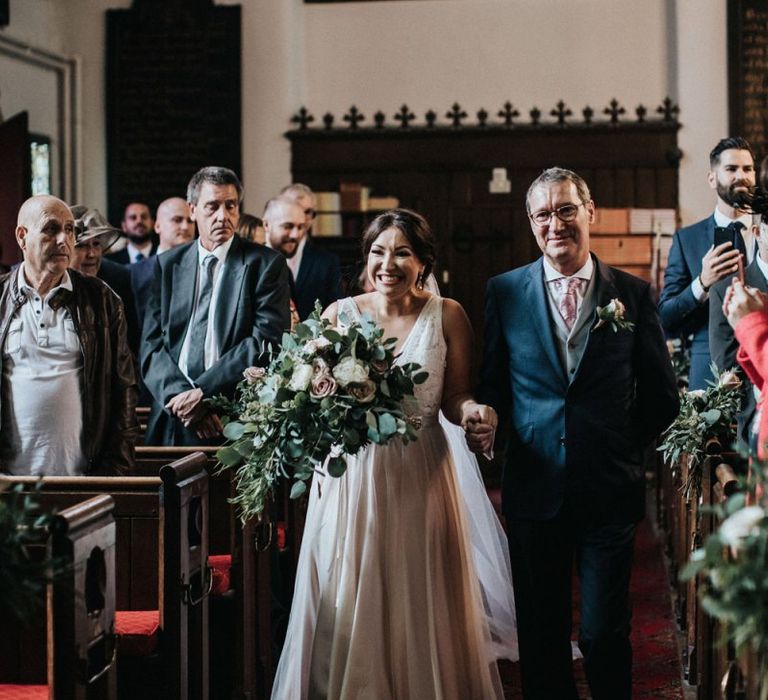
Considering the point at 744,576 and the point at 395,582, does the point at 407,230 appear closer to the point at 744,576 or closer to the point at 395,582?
the point at 395,582

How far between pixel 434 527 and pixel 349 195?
7105 millimetres

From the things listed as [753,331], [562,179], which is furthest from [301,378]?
[753,331]

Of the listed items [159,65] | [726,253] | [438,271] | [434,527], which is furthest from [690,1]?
[434,527]

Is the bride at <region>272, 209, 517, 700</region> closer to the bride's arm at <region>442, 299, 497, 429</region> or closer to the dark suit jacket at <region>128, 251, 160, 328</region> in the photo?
the bride's arm at <region>442, 299, 497, 429</region>

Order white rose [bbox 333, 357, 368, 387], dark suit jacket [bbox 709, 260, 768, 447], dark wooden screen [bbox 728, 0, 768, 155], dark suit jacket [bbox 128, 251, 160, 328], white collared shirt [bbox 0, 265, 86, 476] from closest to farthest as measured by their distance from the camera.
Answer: white rose [bbox 333, 357, 368, 387], dark suit jacket [bbox 709, 260, 768, 447], white collared shirt [bbox 0, 265, 86, 476], dark suit jacket [bbox 128, 251, 160, 328], dark wooden screen [bbox 728, 0, 768, 155]

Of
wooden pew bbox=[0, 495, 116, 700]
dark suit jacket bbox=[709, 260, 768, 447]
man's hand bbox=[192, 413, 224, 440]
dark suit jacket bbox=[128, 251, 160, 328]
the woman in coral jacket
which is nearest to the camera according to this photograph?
Result: wooden pew bbox=[0, 495, 116, 700]

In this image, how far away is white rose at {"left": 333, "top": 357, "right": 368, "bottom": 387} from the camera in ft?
11.8

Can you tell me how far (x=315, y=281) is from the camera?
6.63m

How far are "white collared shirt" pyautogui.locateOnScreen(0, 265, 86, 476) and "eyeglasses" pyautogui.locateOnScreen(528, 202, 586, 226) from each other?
66.9 inches

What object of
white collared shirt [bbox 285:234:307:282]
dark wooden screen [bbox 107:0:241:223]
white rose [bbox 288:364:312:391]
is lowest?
white rose [bbox 288:364:312:391]

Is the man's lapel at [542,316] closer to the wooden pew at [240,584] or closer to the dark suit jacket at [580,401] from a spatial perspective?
the dark suit jacket at [580,401]

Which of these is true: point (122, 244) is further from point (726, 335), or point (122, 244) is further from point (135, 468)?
point (726, 335)

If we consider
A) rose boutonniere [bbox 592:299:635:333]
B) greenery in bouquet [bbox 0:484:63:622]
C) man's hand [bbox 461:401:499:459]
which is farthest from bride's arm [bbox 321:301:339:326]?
greenery in bouquet [bbox 0:484:63:622]

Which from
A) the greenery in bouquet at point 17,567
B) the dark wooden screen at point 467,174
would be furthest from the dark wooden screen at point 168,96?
the greenery in bouquet at point 17,567
